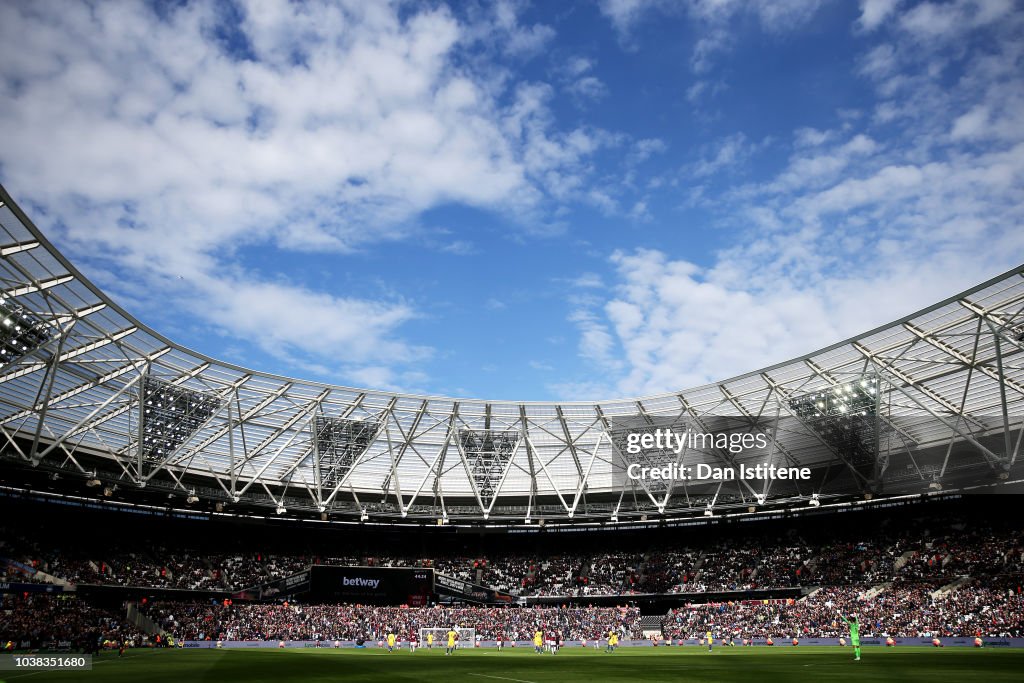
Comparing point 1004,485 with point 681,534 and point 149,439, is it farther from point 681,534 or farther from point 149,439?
point 149,439

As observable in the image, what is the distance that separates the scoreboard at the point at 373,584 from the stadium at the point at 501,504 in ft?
0.59

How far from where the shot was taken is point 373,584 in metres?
61.2

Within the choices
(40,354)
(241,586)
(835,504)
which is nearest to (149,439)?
(40,354)

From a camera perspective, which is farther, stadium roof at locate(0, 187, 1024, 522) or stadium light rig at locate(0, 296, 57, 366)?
stadium roof at locate(0, 187, 1024, 522)

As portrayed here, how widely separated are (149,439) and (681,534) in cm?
4703

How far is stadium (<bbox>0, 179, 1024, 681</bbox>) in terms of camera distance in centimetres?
3991

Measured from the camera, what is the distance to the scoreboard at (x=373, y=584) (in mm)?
59875

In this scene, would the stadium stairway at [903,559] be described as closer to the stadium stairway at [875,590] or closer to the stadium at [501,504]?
the stadium at [501,504]

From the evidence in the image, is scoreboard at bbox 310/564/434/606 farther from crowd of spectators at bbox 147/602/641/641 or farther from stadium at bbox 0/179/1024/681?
crowd of spectators at bbox 147/602/641/641

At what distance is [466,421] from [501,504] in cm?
1607

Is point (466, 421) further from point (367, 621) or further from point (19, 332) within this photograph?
point (19, 332)

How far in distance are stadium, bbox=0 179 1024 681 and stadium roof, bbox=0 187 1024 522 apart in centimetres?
23

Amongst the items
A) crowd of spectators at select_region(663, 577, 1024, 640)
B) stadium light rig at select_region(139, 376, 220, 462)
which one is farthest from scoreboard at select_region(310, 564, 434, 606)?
crowd of spectators at select_region(663, 577, 1024, 640)

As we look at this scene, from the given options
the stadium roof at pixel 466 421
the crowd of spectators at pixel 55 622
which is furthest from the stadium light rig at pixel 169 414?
the crowd of spectators at pixel 55 622
